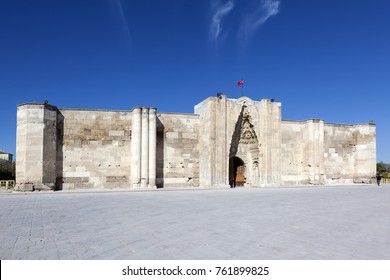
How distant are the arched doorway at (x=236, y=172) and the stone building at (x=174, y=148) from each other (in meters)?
0.08

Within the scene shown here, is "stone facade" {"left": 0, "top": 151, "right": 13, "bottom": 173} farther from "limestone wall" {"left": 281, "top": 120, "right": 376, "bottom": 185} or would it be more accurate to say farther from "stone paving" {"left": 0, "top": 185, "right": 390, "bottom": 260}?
"stone paving" {"left": 0, "top": 185, "right": 390, "bottom": 260}

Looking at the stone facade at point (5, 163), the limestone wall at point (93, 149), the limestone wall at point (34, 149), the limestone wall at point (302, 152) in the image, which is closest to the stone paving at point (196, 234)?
the limestone wall at point (34, 149)

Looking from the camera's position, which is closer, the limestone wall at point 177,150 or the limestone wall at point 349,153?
the limestone wall at point 177,150

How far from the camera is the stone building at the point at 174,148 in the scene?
1977cm

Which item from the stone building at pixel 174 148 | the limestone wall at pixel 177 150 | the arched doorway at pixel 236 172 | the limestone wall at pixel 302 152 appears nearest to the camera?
the stone building at pixel 174 148

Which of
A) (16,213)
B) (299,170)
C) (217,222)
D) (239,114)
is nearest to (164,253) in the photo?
(217,222)

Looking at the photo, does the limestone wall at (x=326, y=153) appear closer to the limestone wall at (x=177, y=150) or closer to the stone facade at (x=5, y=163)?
the limestone wall at (x=177, y=150)

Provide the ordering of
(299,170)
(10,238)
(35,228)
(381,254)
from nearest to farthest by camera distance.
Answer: (381,254), (10,238), (35,228), (299,170)

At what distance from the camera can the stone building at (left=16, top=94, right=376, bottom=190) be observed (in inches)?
778

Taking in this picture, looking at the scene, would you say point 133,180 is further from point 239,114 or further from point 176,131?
point 239,114

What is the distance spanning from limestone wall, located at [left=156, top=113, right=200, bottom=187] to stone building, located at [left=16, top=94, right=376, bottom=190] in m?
0.07

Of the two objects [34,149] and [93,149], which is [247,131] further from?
[34,149]

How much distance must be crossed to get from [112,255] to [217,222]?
351cm

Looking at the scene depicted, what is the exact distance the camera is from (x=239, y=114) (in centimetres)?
2480
